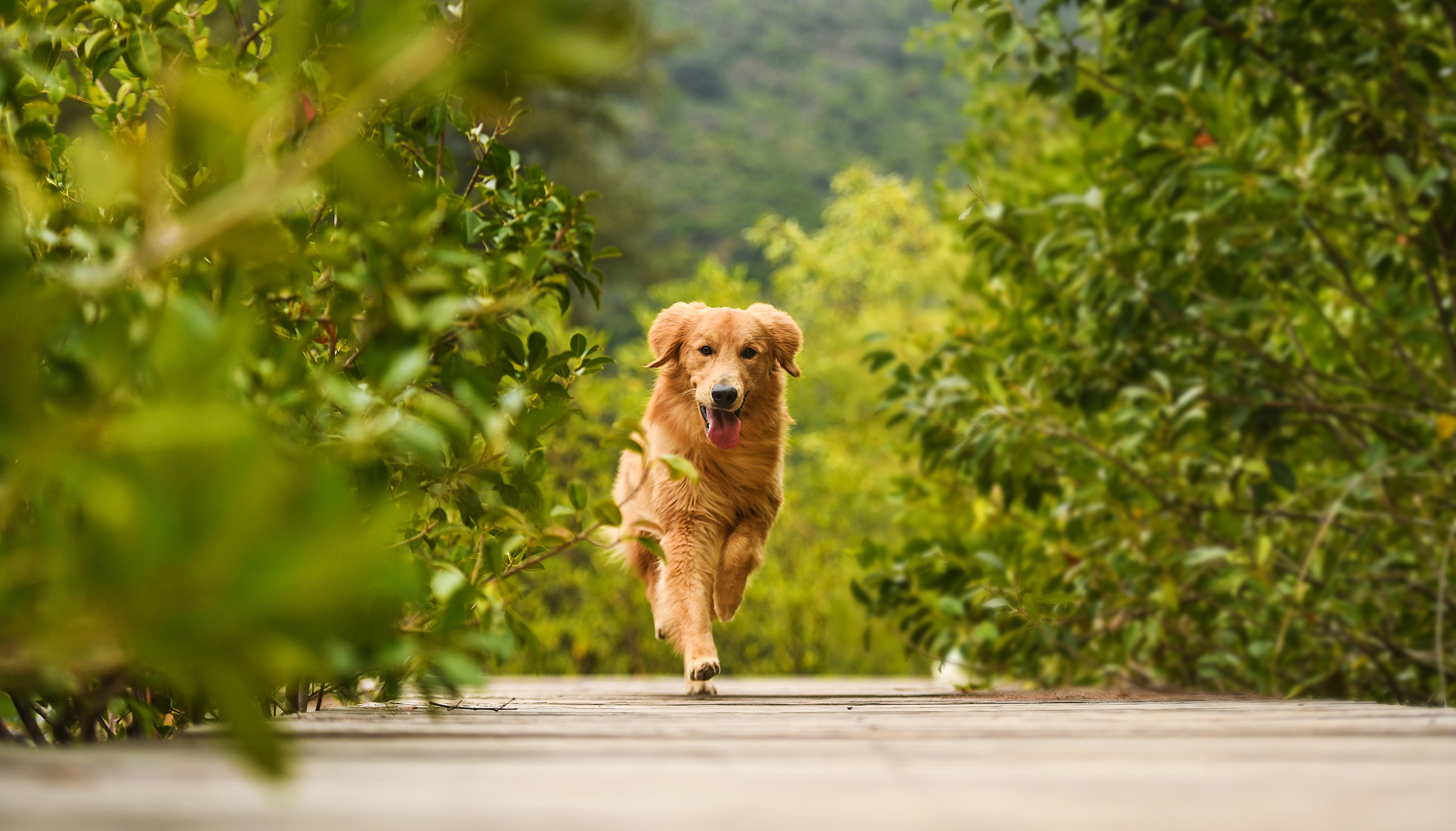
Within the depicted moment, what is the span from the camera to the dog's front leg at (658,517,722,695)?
10.7 ft

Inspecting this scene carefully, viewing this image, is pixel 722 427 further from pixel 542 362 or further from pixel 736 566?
pixel 542 362

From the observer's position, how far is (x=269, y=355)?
1638 millimetres

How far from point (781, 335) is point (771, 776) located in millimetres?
2850

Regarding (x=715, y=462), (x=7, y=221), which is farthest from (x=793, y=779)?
(x=715, y=462)

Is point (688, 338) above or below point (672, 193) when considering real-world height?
below

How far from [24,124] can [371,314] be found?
1024mm

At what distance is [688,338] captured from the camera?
397 cm

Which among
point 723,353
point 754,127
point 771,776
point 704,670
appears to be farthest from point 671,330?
point 754,127

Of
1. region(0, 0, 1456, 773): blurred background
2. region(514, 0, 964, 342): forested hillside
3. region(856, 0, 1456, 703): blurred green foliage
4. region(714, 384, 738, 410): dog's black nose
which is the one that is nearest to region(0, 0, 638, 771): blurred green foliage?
region(0, 0, 1456, 773): blurred background

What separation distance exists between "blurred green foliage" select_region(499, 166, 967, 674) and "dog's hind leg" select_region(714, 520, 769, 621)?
322 cm

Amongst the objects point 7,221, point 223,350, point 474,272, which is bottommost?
point 223,350

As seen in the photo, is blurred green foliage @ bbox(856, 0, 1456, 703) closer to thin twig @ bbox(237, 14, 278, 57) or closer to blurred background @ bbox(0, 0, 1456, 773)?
blurred background @ bbox(0, 0, 1456, 773)

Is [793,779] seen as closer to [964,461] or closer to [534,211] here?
[534,211]

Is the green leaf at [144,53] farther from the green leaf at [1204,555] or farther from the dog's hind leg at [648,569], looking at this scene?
the green leaf at [1204,555]
